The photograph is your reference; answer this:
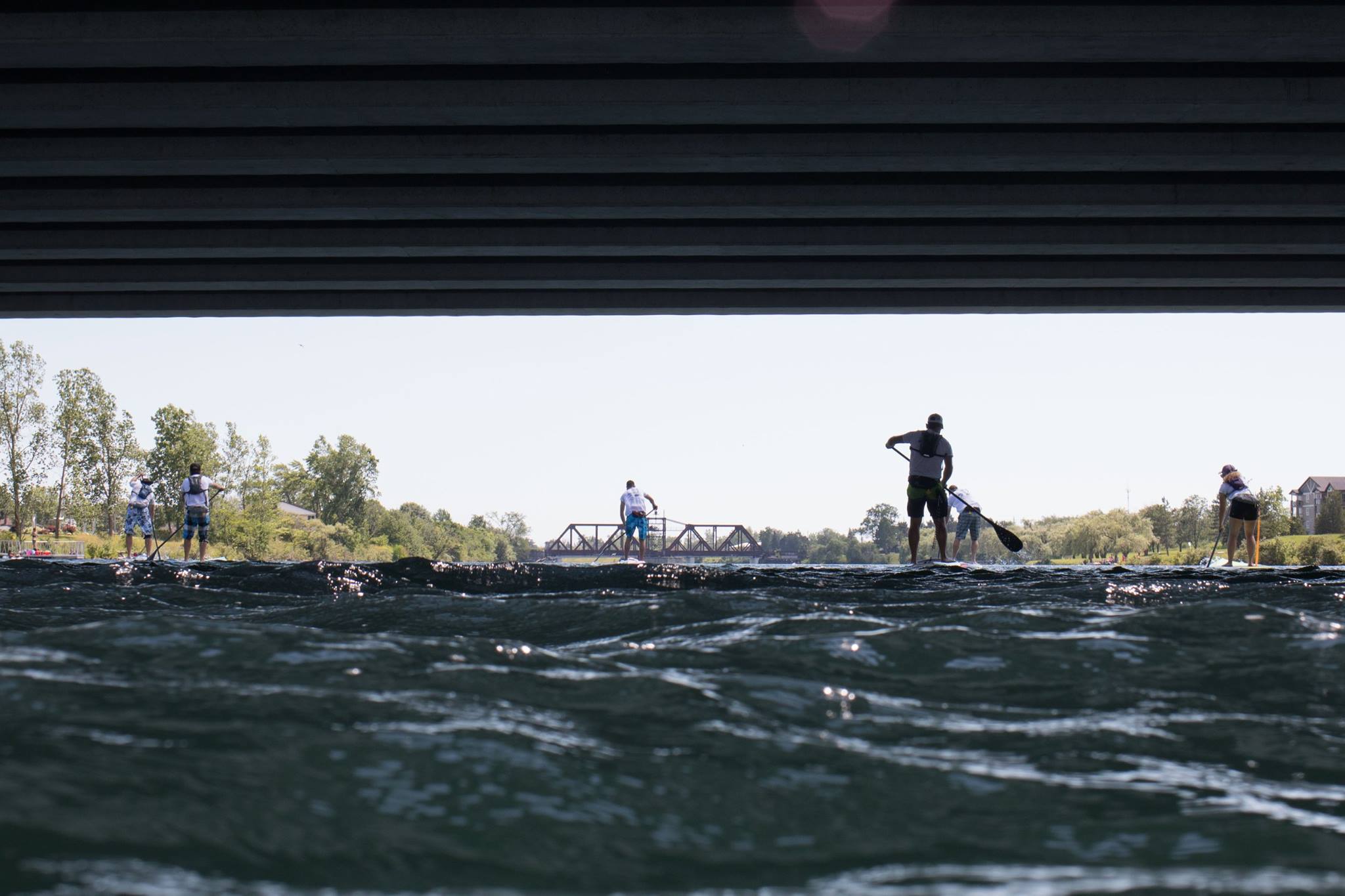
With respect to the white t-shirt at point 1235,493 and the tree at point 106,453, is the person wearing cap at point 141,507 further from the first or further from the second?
the tree at point 106,453

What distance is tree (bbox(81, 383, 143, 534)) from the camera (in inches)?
2079

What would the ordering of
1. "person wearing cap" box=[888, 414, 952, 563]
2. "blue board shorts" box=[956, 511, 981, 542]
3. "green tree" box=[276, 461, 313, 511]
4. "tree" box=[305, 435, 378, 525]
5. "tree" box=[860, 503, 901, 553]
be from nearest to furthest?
"person wearing cap" box=[888, 414, 952, 563] < "blue board shorts" box=[956, 511, 981, 542] < "green tree" box=[276, 461, 313, 511] < "tree" box=[305, 435, 378, 525] < "tree" box=[860, 503, 901, 553]

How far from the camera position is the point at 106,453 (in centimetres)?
5400

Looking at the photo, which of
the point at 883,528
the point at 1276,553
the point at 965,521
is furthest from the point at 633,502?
the point at 883,528

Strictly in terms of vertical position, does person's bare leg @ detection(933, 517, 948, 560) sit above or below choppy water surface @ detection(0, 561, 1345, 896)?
above

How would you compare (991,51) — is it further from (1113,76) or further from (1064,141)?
(1064,141)

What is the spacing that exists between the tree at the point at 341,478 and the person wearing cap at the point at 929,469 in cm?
7074

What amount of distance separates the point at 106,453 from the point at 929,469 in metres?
52.4

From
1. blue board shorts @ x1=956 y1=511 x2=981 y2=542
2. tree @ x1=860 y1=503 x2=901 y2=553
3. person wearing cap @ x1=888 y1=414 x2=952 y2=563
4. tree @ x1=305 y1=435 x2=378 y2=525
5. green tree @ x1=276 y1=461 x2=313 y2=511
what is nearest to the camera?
person wearing cap @ x1=888 y1=414 x2=952 y2=563

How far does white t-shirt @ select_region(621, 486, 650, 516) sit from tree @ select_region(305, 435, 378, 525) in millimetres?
63916

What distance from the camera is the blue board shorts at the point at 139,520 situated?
18.3 m

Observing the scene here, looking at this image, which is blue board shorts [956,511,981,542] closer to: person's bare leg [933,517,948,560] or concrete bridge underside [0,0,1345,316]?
person's bare leg [933,517,948,560]

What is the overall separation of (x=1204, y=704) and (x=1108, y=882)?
5.69ft

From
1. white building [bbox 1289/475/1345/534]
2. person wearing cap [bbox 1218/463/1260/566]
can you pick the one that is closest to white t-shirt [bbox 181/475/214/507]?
person wearing cap [bbox 1218/463/1260/566]
